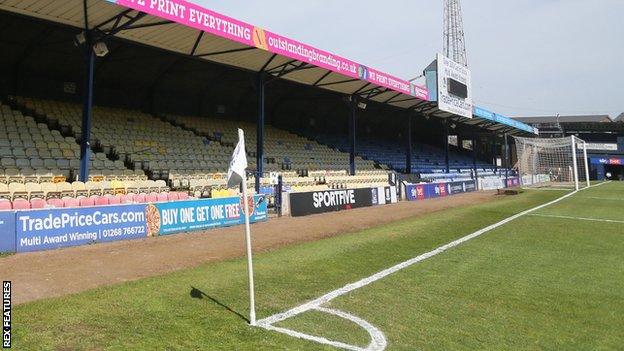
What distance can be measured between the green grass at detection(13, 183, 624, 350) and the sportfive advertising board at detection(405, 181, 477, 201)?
17.7 metres

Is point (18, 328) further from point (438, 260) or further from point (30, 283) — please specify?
point (438, 260)

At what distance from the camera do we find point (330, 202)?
20.7 metres

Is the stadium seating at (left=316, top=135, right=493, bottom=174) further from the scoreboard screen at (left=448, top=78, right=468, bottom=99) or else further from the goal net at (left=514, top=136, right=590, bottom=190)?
the scoreboard screen at (left=448, top=78, right=468, bottom=99)

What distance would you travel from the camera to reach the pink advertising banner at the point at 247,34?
550 inches

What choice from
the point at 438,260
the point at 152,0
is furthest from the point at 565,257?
the point at 152,0

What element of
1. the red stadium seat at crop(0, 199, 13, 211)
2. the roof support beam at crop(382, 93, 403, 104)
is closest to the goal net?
the roof support beam at crop(382, 93, 403, 104)

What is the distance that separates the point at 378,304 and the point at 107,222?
8.51 meters

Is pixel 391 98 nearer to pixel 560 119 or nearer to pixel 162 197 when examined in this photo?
pixel 162 197

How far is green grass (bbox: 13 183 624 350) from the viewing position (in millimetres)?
5004

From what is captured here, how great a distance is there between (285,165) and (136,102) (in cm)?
979

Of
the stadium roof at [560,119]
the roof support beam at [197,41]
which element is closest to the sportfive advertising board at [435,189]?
the roof support beam at [197,41]

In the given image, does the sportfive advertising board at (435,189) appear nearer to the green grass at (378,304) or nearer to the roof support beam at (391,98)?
the roof support beam at (391,98)

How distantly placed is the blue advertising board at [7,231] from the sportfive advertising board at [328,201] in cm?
1058

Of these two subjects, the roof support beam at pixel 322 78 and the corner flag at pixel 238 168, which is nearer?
the corner flag at pixel 238 168
